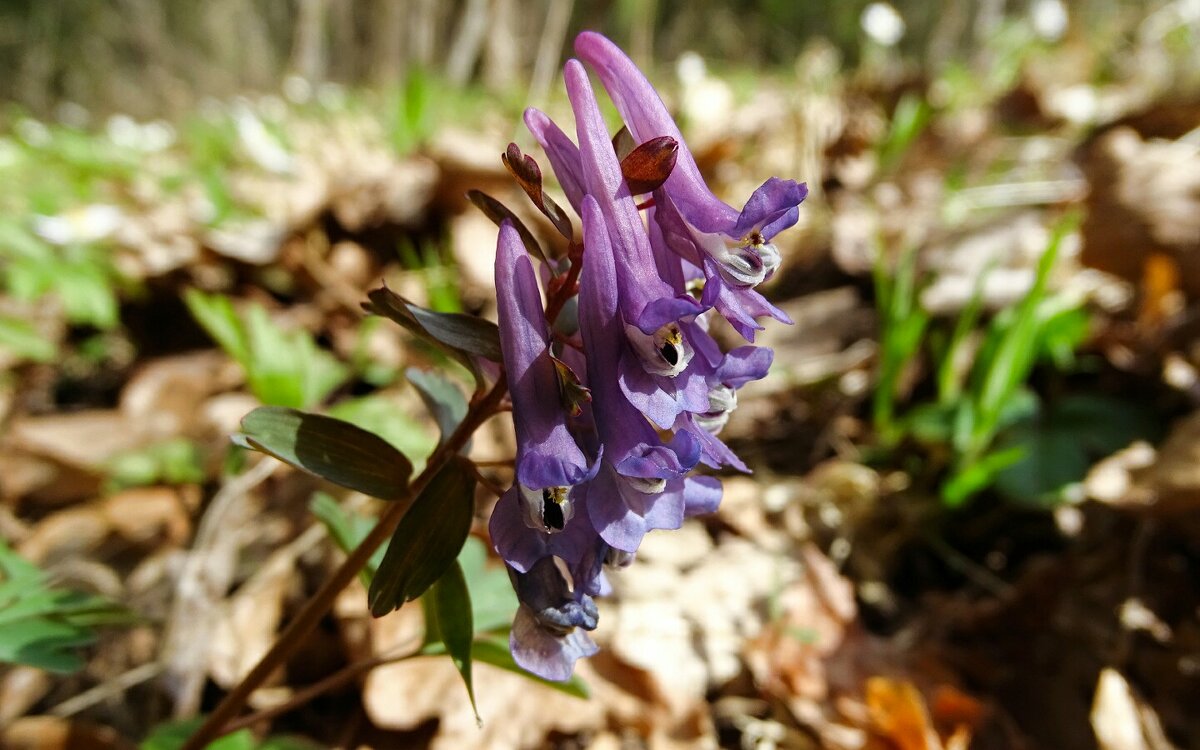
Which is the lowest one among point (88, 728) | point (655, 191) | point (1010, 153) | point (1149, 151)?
point (1010, 153)

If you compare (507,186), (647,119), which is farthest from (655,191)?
(507,186)

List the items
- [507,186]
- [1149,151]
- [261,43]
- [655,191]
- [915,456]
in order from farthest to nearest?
[261,43], [507,186], [1149,151], [915,456], [655,191]

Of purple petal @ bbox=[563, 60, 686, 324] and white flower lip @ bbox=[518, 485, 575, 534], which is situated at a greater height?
purple petal @ bbox=[563, 60, 686, 324]

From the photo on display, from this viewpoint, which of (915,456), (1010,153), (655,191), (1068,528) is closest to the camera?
(655,191)

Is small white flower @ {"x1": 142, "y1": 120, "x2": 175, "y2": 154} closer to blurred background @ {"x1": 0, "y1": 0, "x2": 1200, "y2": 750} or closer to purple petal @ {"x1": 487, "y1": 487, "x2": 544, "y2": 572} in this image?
blurred background @ {"x1": 0, "y1": 0, "x2": 1200, "y2": 750}

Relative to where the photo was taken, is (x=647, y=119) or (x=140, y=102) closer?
(x=647, y=119)

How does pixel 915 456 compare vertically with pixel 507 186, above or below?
below

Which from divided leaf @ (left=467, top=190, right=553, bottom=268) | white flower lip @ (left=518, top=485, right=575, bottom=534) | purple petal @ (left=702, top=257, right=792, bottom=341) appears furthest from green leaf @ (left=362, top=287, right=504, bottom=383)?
purple petal @ (left=702, top=257, right=792, bottom=341)

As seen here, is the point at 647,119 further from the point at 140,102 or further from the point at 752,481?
the point at 140,102
